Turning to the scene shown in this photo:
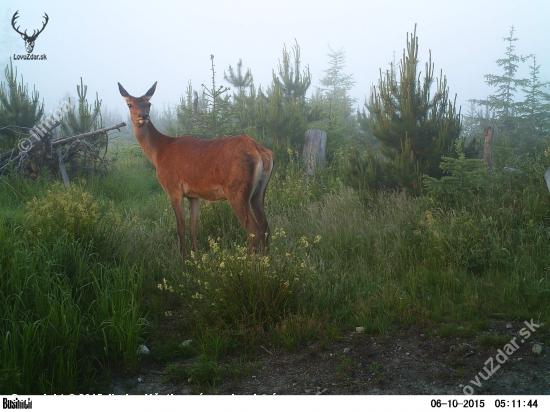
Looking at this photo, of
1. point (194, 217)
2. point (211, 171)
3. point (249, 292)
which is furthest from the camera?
point (194, 217)

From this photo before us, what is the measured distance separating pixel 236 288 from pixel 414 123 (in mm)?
5911

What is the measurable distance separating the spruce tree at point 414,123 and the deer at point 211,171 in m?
3.65

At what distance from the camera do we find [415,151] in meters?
9.31

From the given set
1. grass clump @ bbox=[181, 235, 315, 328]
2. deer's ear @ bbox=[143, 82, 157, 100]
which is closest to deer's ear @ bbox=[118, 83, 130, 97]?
deer's ear @ bbox=[143, 82, 157, 100]

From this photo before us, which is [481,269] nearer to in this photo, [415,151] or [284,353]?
[284,353]

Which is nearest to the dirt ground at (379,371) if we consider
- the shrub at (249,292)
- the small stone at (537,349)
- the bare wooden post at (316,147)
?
the small stone at (537,349)

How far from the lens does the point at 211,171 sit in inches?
257

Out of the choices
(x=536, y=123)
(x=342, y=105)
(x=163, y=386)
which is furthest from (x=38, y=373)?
(x=342, y=105)

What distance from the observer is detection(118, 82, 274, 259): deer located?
6.22m

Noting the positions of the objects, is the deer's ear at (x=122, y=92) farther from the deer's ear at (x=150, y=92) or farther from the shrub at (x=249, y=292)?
the shrub at (x=249, y=292)

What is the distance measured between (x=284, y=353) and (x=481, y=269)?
275 centimetres

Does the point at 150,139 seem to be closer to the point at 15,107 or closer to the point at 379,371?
the point at 379,371

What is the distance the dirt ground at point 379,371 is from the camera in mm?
3641

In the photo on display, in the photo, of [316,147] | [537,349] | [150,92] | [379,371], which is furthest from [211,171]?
[316,147]
